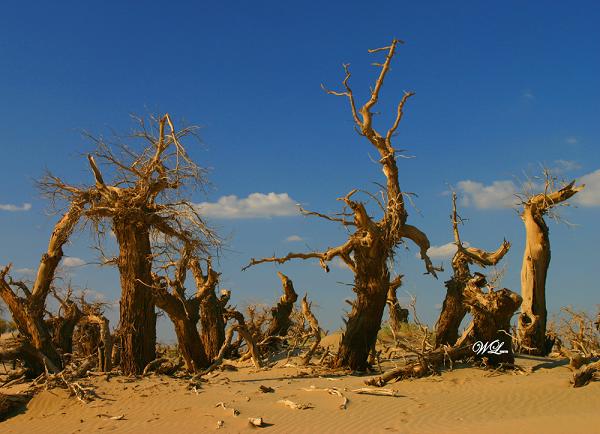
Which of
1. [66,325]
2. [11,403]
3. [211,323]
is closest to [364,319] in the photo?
[211,323]

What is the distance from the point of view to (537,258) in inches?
693

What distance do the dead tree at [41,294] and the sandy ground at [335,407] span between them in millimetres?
2780

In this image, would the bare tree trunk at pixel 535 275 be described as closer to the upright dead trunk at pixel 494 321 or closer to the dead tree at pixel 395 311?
the dead tree at pixel 395 311

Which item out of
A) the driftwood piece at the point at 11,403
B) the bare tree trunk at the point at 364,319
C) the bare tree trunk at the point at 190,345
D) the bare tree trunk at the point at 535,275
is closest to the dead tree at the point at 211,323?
the bare tree trunk at the point at 190,345

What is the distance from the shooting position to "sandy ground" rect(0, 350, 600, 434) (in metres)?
8.93

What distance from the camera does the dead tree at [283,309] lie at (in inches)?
770

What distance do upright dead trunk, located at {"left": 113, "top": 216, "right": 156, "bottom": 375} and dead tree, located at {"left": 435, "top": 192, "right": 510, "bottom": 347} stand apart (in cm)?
634

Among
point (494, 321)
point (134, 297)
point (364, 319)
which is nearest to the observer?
point (494, 321)

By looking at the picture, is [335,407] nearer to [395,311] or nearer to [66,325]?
[66,325]

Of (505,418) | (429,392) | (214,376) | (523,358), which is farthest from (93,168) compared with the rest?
(523,358)

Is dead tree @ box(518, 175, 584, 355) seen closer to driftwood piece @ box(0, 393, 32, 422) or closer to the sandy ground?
the sandy ground

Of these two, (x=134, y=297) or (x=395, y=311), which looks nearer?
(x=134, y=297)
